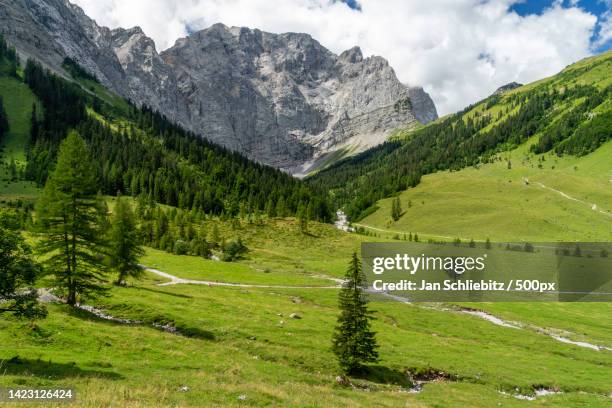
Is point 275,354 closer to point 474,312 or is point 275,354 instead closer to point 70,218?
point 70,218

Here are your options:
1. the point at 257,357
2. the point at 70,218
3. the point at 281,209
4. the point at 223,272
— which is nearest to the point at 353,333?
the point at 257,357

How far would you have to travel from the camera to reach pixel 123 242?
5588 centimetres

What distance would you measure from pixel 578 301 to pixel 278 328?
7551 cm

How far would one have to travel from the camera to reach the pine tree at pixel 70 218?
37250mm

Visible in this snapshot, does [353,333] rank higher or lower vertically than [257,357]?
higher

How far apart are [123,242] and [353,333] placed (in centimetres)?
3689

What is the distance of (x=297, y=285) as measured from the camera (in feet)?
263

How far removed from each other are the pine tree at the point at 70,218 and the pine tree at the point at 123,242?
15.9 metres

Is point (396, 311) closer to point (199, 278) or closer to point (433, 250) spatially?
point (199, 278)

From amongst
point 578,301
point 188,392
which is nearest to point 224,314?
point 188,392

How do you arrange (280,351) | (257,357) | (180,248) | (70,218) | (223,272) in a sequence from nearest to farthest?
(257,357) < (280,351) < (70,218) < (223,272) < (180,248)

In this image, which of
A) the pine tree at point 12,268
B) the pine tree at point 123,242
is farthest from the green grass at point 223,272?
the pine tree at point 12,268

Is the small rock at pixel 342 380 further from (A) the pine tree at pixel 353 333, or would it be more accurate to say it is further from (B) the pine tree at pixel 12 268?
(B) the pine tree at pixel 12 268

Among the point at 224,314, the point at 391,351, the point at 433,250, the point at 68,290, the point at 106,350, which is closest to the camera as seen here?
the point at 106,350
